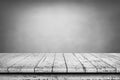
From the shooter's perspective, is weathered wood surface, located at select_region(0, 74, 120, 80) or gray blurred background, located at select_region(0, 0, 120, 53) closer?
weathered wood surface, located at select_region(0, 74, 120, 80)

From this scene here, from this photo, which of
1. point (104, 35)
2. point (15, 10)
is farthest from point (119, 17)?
point (15, 10)

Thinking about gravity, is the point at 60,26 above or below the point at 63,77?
above

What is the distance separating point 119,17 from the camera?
3979mm

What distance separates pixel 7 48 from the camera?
154 inches

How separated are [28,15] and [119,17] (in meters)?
2.85

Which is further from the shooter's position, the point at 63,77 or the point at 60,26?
the point at 60,26

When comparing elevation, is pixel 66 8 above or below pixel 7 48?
above

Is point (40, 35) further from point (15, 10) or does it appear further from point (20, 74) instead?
point (20, 74)

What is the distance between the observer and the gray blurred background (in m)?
3.92

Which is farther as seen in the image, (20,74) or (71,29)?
(71,29)

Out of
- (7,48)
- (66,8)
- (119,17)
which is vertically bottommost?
(7,48)

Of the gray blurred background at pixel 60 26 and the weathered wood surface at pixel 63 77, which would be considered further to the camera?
the gray blurred background at pixel 60 26

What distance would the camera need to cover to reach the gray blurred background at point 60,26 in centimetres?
392

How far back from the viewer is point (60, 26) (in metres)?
3.98
